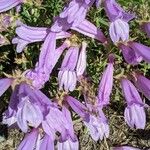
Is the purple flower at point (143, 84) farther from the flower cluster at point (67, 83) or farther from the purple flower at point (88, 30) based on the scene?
the purple flower at point (88, 30)

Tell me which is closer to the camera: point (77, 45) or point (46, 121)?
point (46, 121)

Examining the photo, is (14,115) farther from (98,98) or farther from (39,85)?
(98,98)

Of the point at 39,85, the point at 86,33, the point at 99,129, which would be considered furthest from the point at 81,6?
the point at 99,129

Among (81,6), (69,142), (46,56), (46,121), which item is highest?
(81,6)

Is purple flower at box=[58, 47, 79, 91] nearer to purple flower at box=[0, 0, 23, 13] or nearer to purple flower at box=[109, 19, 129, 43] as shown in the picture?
purple flower at box=[109, 19, 129, 43]

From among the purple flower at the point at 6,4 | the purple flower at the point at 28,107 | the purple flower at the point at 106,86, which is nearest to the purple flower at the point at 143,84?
the purple flower at the point at 106,86

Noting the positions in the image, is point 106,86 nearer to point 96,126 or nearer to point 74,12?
point 96,126
